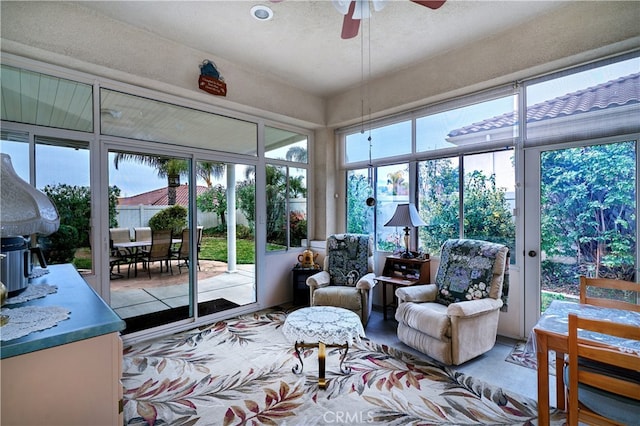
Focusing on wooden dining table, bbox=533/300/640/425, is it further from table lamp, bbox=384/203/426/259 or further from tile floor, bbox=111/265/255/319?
tile floor, bbox=111/265/255/319

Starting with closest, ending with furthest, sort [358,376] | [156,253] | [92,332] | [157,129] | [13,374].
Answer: [13,374] → [92,332] → [358,376] → [157,129] → [156,253]

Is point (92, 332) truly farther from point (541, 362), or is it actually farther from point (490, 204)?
point (490, 204)

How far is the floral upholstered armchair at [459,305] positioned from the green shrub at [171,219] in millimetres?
2692

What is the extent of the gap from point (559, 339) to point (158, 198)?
3760 mm

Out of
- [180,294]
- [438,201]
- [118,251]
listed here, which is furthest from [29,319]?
[438,201]

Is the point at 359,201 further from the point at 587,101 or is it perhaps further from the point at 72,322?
the point at 72,322

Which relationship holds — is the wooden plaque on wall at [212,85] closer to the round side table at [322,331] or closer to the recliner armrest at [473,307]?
the round side table at [322,331]

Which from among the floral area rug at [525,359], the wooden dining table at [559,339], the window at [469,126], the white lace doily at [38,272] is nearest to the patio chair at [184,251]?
the white lace doily at [38,272]

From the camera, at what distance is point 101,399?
1.06 meters

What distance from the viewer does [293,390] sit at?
2377 millimetres

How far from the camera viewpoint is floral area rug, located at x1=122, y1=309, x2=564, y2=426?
2.08 metres

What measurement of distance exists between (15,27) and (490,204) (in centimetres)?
471

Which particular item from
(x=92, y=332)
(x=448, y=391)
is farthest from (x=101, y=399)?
(x=448, y=391)

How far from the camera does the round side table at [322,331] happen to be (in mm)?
2254
